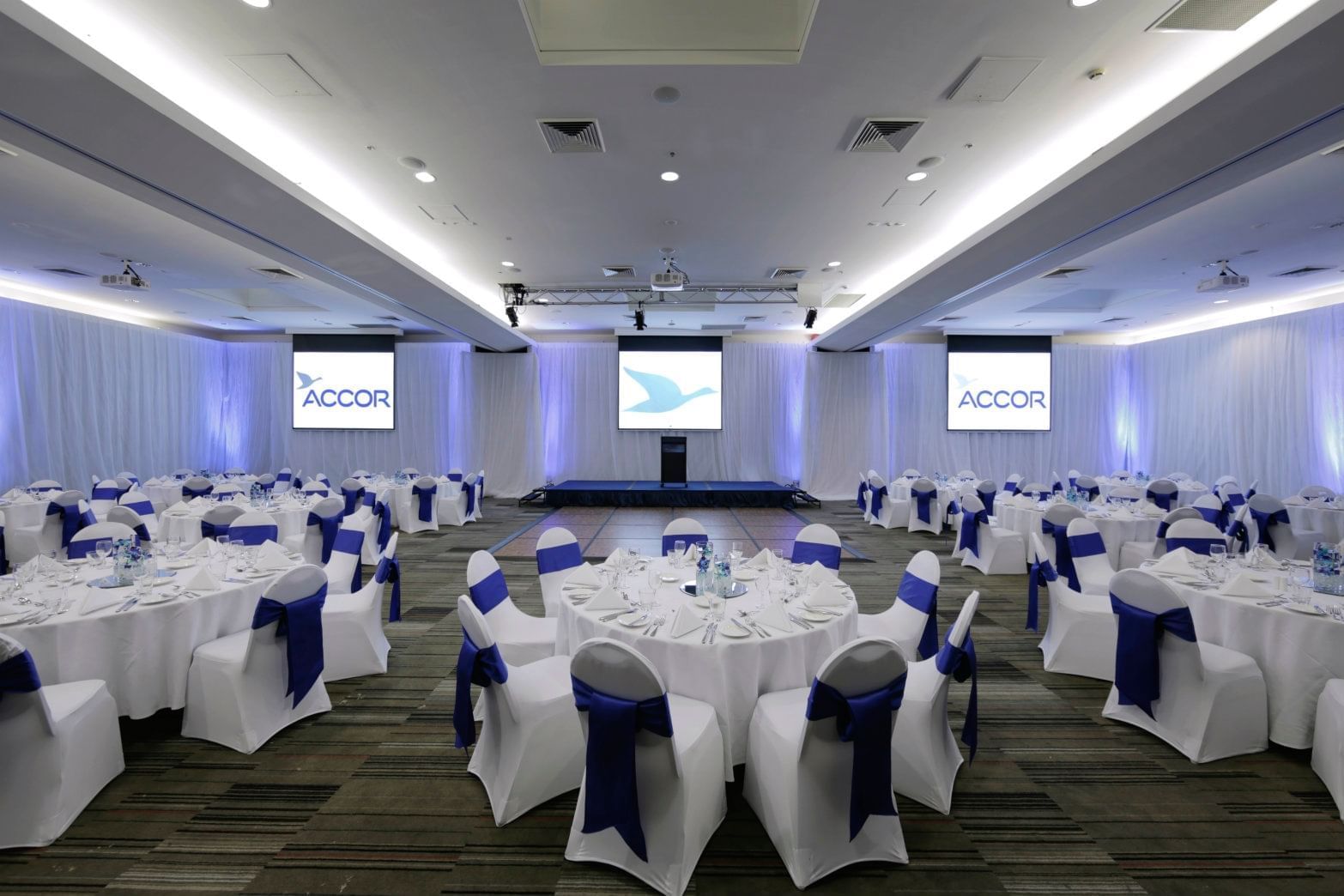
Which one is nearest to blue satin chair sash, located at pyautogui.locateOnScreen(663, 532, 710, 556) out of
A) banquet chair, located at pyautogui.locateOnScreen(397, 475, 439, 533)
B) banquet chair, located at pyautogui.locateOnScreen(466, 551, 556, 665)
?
banquet chair, located at pyautogui.locateOnScreen(466, 551, 556, 665)

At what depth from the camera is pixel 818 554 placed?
4266 millimetres

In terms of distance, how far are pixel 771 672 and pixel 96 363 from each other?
13.6 m

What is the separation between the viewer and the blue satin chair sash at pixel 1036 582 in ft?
12.9

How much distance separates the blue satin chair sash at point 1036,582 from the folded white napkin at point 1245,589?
2.78 feet

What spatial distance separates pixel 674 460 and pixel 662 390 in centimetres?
190

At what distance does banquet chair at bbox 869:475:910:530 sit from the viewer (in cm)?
985

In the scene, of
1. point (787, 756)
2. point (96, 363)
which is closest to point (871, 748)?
point (787, 756)

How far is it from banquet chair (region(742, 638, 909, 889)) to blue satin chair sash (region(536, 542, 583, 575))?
2115 millimetres

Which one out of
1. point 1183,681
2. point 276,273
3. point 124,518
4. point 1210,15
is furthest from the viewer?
point 276,273

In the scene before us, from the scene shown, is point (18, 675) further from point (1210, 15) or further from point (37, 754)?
point (1210, 15)

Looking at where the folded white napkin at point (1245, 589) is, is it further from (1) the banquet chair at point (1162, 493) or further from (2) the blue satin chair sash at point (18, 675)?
(1) the banquet chair at point (1162, 493)

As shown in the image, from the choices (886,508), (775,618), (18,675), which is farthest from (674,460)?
(18,675)

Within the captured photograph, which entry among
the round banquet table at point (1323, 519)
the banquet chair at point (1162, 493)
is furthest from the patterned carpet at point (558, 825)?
the banquet chair at point (1162, 493)

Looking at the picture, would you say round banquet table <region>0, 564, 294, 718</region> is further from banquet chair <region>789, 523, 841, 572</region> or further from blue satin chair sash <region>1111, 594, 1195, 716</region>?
blue satin chair sash <region>1111, 594, 1195, 716</region>
